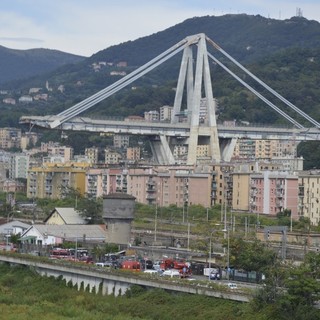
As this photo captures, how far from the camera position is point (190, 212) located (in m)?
68.6

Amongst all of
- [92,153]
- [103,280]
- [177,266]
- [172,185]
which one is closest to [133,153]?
[92,153]

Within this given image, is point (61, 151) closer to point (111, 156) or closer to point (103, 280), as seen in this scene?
point (111, 156)

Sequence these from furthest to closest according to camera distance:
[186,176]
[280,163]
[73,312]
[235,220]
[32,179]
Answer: [32,179]
[280,163]
[186,176]
[235,220]
[73,312]

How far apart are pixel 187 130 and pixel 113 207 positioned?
36929mm

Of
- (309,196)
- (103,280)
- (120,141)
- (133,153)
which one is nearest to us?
(103,280)

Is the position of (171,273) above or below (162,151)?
below

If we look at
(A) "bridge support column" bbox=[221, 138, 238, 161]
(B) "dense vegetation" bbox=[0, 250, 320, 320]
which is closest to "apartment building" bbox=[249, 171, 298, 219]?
(A) "bridge support column" bbox=[221, 138, 238, 161]

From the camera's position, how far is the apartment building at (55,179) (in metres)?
87.6

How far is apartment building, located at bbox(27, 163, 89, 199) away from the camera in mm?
87625

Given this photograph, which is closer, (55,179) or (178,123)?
(178,123)

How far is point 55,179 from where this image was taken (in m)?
88.0

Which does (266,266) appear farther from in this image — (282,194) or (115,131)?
(115,131)

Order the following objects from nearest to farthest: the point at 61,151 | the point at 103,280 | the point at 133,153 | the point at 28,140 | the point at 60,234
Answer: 1. the point at 103,280
2. the point at 60,234
3. the point at 133,153
4. the point at 61,151
5. the point at 28,140

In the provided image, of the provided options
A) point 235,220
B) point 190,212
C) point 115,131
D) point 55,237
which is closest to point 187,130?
point 115,131
